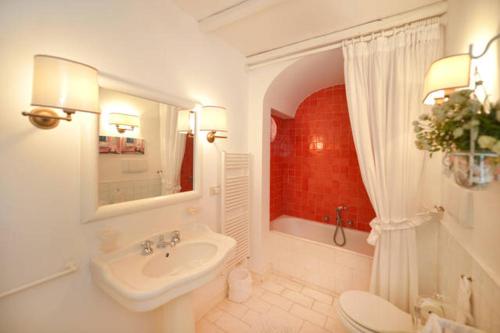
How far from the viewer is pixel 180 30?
1.59 m

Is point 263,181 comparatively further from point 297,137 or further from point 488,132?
point 488,132

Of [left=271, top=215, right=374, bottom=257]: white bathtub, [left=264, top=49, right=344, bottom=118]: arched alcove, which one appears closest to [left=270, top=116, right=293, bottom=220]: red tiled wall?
[left=271, top=215, right=374, bottom=257]: white bathtub

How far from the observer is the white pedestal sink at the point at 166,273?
954 millimetres

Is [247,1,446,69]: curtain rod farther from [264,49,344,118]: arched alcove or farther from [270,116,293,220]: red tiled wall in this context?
[270,116,293,220]: red tiled wall

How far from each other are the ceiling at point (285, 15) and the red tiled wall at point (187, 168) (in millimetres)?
999

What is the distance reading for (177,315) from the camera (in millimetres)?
1196

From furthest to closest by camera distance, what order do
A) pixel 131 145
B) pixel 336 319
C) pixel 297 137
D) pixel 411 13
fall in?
1. pixel 297 137
2. pixel 336 319
3. pixel 411 13
4. pixel 131 145

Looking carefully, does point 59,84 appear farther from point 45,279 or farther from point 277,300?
point 277,300

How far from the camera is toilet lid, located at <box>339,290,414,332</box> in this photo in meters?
1.22

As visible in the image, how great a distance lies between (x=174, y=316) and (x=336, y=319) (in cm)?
144

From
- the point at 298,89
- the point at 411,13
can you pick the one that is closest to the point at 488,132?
the point at 411,13

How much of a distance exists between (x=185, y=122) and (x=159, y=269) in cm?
109

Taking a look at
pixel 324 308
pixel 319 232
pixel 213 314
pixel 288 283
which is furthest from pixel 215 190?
pixel 319 232

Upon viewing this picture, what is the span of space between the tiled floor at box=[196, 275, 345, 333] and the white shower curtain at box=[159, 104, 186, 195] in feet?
4.03
